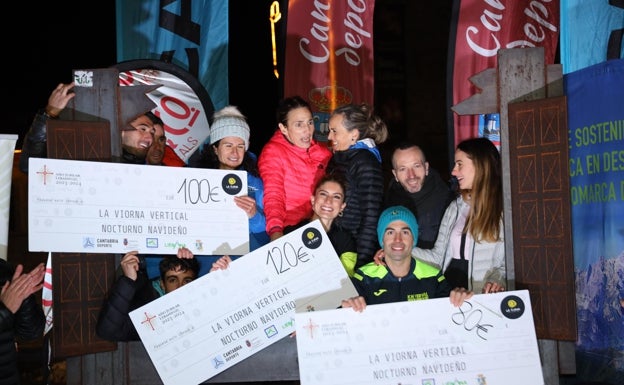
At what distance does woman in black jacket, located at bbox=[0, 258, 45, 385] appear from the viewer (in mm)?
4727

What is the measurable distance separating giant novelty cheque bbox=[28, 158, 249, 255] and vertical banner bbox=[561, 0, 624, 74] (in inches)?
130

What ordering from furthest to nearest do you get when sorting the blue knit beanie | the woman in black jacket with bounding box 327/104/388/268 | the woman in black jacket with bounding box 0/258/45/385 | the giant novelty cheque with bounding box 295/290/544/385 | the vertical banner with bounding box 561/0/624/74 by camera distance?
the vertical banner with bounding box 561/0/624/74
the woman in black jacket with bounding box 327/104/388/268
the blue knit beanie
the woman in black jacket with bounding box 0/258/45/385
the giant novelty cheque with bounding box 295/290/544/385

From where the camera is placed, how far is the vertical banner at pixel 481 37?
759 centimetres

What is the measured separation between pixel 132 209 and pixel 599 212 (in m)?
3.45

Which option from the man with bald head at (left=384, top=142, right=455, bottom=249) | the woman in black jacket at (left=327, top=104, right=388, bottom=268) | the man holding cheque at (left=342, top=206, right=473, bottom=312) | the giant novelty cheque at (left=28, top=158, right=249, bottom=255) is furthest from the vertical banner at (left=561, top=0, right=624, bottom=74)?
the giant novelty cheque at (left=28, top=158, right=249, bottom=255)

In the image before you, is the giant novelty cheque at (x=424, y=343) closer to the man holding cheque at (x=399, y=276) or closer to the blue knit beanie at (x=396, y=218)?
the man holding cheque at (x=399, y=276)

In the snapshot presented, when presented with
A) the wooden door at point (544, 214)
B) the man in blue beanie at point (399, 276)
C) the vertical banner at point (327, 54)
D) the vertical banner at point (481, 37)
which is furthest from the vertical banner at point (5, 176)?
the vertical banner at point (481, 37)

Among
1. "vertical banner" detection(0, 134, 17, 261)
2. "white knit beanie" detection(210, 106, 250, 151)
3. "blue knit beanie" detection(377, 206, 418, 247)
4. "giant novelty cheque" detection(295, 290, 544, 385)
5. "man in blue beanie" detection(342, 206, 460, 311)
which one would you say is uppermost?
"white knit beanie" detection(210, 106, 250, 151)

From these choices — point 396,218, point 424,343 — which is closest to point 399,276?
point 396,218

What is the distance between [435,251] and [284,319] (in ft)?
3.76

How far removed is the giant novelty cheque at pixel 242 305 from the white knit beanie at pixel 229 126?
1.11 meters

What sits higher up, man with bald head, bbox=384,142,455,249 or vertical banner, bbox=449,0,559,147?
vertical banner, bbox=449,0,559,147

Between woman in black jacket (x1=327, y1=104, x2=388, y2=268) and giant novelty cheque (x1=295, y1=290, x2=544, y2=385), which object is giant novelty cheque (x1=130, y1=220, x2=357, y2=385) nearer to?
giant novelty cheque (x1=295, y1=290, x2=544, y2=385)

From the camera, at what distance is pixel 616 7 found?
6.75 m
